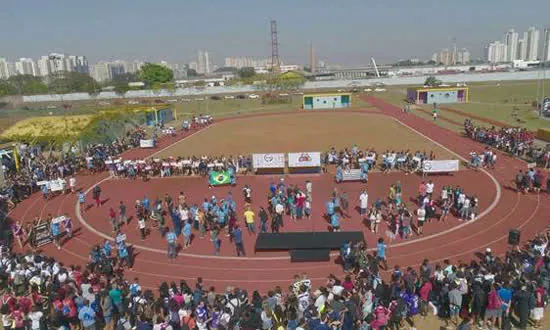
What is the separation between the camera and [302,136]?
4428 cm

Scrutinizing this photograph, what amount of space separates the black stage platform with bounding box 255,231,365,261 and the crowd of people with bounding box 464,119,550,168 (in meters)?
18.4

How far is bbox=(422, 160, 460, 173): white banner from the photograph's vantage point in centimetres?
2727

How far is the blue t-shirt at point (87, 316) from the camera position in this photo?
11.4 m

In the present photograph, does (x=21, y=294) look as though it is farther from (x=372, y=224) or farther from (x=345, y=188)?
(x=345, y=188)

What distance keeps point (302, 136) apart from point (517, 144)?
767 inches

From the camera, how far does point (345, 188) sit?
85.1ft

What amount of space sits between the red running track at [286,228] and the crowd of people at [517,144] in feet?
4.16

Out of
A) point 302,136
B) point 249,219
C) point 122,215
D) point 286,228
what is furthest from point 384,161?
point 122,215

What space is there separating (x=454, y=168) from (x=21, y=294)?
78.0 feet

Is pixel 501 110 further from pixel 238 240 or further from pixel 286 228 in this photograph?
pixel 238 240

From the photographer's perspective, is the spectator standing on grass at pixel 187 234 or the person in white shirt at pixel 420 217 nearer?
the spectator standing on grass at pixel 187 234

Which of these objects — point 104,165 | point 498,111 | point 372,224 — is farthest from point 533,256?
point 498,111

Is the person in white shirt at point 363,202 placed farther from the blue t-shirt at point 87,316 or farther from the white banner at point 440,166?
the blue t-shirt at point 87,316

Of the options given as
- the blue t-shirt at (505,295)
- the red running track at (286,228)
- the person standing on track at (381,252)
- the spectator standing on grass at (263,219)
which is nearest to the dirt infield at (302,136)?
the red running track at (286,228)
